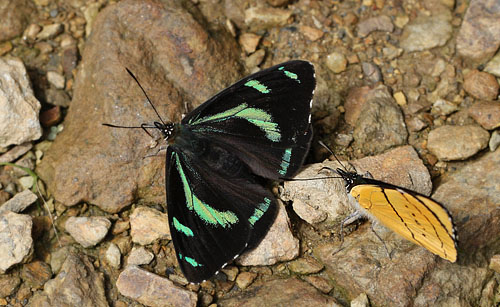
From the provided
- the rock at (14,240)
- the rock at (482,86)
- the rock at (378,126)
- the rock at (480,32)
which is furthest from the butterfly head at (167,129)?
the rock at (480,32)

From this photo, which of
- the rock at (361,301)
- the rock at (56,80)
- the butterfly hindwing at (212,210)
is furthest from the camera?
the rock at (56,80)

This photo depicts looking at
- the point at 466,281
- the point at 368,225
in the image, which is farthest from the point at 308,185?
the point at 466,281

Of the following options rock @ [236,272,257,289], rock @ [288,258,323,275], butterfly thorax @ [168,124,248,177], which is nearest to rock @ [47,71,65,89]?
butterfly thorax @ [168,124,248,177]

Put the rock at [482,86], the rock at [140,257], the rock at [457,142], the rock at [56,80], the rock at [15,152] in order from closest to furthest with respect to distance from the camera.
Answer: the rock at [140,257] < the rock at [457,142] < the rock at [15,152] < the rock at [482,86] < the rock at [56,80]

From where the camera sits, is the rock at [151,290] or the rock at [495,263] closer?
the rock at [151,290]

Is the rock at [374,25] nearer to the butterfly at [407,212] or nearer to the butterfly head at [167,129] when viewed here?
the butterfly at [407,212]

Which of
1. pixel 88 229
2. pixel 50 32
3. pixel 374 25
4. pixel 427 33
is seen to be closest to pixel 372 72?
pixel 374 25
